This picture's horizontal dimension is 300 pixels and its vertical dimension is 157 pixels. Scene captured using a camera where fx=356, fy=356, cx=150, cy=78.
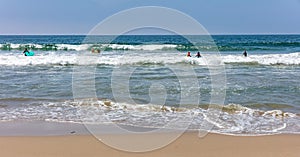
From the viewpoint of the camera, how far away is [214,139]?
531 cm

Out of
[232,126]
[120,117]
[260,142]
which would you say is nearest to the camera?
[260,142]

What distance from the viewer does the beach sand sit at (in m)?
4.58

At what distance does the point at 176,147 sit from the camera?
4867mm

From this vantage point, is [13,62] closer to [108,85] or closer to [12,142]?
[108,85]

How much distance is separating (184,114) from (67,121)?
2306 millimetres

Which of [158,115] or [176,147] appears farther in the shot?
[158,115]

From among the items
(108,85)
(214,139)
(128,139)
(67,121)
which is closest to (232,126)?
(214,139)

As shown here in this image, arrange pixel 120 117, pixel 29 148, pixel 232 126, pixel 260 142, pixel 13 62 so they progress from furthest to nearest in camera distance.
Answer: pixel 13 62 < pixel 120 117 < pixel 232 126 < pixel 260 142 < pixel 29 148

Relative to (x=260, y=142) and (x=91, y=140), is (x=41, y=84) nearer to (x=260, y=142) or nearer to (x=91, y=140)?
(x=91, y=140)

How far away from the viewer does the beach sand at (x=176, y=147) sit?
15.0 ft

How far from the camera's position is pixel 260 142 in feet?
17.0

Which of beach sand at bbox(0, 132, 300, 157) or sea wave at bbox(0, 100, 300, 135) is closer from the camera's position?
beach sand at bbox(0, 132, 300, 157)

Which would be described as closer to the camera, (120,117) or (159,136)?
(159,136)

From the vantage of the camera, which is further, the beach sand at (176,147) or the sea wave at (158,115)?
the sea wave at (158,115)
